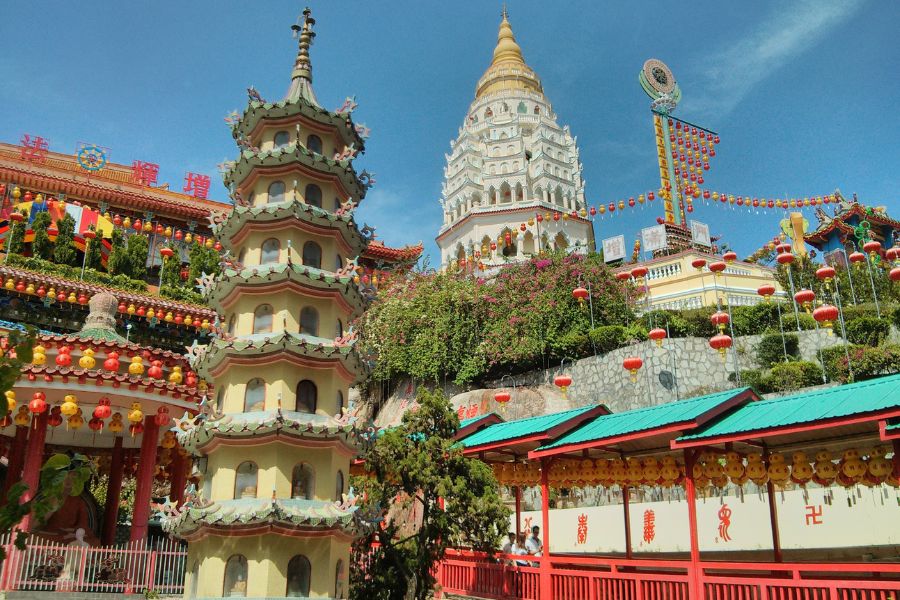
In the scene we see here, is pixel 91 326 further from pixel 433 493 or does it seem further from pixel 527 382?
pixel 527 382

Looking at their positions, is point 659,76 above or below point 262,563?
above

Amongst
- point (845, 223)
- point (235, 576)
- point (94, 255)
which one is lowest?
point (235, 576)

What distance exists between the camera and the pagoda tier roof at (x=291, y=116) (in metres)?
16.3

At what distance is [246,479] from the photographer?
13344 millimetres

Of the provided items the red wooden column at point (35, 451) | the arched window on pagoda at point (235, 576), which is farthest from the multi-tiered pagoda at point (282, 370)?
the red wooden column at point (35, 451)

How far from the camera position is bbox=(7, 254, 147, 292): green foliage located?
34562 millimetres

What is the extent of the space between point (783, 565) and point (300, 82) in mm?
13443

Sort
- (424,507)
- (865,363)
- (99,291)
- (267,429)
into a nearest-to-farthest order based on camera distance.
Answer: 1. (267,429)
2. (424,507)
3. (865,363)
4. (99,291)

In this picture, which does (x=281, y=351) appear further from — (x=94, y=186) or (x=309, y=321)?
(x=94, y=186)

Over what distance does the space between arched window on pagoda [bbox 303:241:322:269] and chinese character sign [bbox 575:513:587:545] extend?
11579 millimetres

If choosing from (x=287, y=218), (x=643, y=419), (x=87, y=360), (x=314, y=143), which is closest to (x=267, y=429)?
(x=287, y=218)

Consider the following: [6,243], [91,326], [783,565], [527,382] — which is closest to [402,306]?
[527,382]

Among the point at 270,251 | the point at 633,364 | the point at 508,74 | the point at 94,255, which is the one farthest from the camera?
the point at 508,74

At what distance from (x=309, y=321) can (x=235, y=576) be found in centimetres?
478
